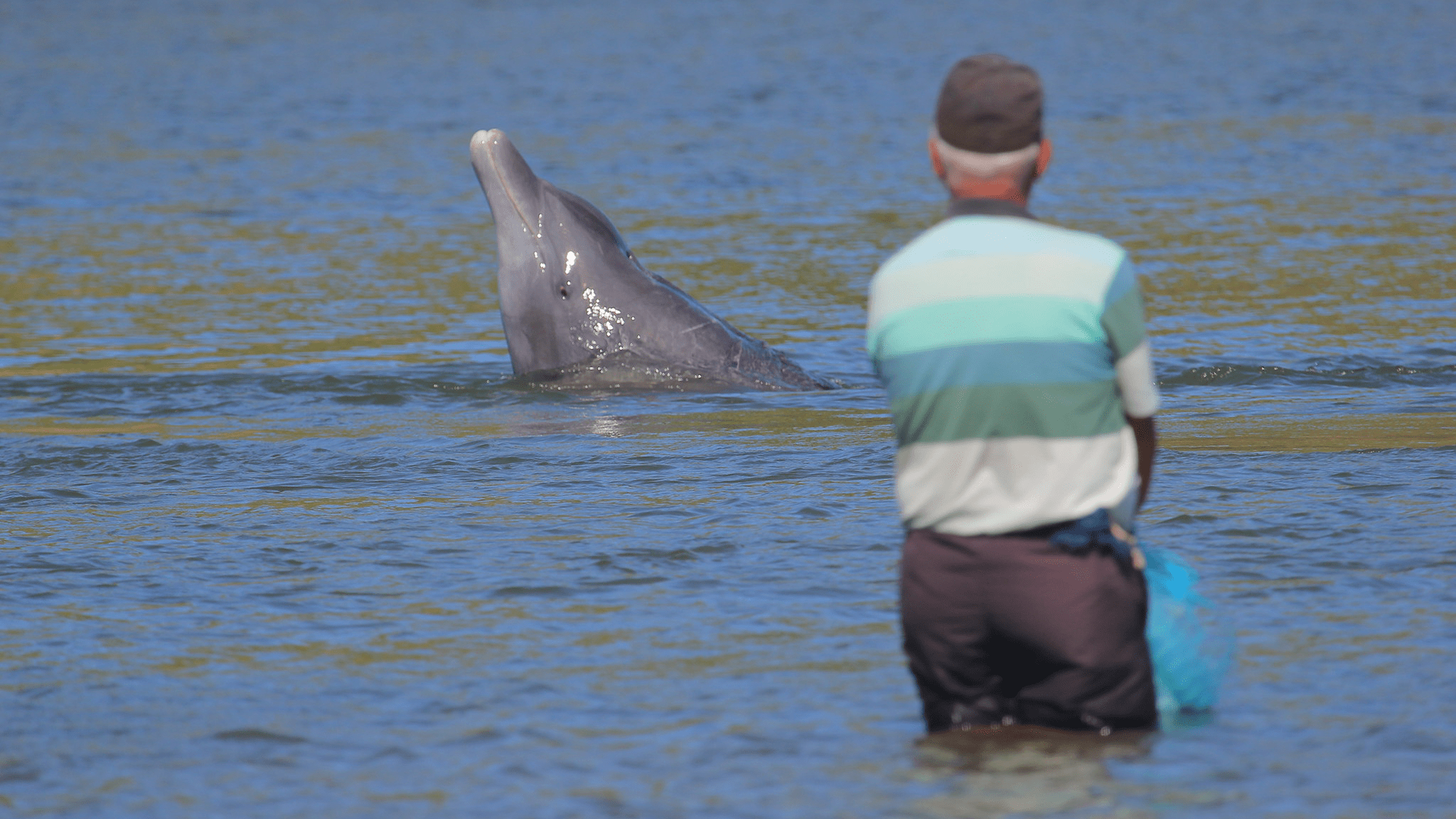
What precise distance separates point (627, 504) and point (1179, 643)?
3.34 metres

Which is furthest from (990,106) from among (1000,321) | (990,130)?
(1000,321)

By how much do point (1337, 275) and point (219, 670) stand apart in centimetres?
1098

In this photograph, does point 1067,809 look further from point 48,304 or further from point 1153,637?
point 48,304

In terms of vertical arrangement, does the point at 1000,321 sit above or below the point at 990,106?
below

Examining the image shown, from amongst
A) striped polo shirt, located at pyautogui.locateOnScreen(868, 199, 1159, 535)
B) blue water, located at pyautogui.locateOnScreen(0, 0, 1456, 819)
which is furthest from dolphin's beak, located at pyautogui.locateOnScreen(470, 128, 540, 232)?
striped polo shirt, located at pyautogui.locateOnScreen(868, 199, 1159, 535)

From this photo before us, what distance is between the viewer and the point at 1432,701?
4816 millimetres

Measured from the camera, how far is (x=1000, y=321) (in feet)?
13.2

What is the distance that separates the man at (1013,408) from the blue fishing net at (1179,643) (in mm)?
225

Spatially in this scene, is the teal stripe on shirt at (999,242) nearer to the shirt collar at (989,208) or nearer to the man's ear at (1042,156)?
the shirt collar at (989,208)

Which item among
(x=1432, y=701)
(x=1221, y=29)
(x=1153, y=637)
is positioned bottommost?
(x=1432, y=701)

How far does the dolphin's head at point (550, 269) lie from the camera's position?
1002cm

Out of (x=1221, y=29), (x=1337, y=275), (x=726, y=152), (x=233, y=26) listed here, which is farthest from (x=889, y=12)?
(x=1337, y=275)

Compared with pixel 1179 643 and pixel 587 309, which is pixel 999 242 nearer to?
pixel 1179 643

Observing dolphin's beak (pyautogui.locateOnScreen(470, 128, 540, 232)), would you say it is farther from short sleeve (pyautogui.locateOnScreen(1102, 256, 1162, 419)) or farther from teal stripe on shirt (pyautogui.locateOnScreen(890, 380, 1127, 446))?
short sleeve (pyautogui.locateOnScreen(1102, 256, 1162, 419))
